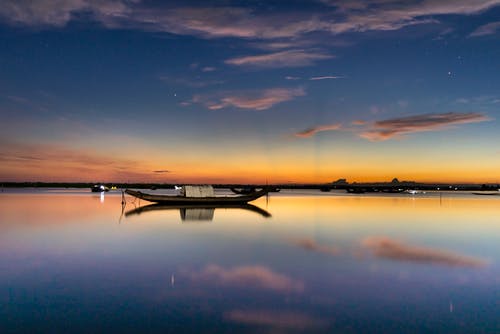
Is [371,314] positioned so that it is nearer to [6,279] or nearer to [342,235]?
[6,279]

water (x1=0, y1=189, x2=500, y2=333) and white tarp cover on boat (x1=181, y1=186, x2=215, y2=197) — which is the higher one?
white tarp cover on boat (x1=181, y1=186, x2=215, y2=197)

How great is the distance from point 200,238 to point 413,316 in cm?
1328

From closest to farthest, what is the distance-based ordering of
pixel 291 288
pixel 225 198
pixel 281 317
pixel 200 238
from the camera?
1. pixel 281 317
2. pixel 291 288
3. pixel 200 238
4. pixel 225 198

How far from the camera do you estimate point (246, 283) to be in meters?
11.2

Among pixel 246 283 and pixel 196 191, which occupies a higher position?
pixel 196 191

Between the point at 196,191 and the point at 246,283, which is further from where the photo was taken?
the point at 196,191

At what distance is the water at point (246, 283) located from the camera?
7910 millimetres

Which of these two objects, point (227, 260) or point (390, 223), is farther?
point (390, 223)

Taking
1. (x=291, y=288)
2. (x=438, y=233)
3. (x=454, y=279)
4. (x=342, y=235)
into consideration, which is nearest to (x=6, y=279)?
(x=291, y=288)

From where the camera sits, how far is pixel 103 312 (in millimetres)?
8352

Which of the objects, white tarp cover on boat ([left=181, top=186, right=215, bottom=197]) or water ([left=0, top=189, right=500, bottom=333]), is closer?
water ([left=0, top=189, right=500, bottom=333])

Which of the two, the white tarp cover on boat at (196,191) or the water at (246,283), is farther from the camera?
the white tarp cover on boat at (196,191)

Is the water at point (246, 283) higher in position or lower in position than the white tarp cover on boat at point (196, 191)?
lower

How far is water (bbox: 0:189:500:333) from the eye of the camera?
7910 mm
